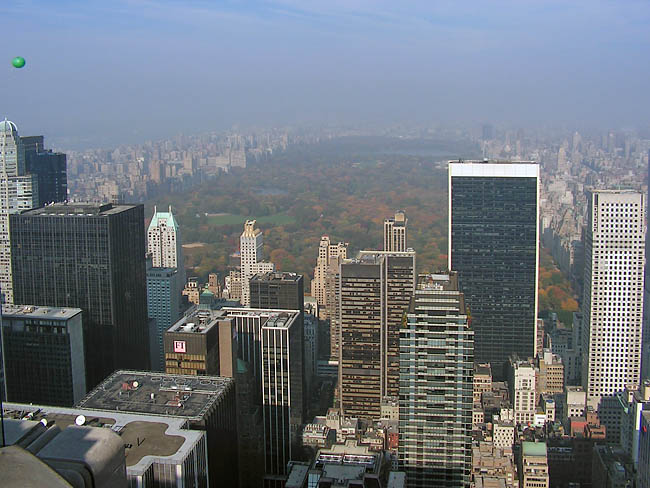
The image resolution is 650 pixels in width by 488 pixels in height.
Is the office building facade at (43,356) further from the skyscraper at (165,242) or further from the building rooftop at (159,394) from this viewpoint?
the skyscraper at (165,242)

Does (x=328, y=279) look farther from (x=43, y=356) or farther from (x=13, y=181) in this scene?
(x=43, y=356)

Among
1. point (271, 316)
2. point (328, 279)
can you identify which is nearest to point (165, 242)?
point (328, 279)

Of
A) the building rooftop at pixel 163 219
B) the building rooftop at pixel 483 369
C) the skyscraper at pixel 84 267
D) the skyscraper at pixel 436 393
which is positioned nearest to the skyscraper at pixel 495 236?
the building rooftop at pixel 483 369

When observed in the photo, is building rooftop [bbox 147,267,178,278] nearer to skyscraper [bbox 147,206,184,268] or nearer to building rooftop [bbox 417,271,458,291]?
skyscraper [bbox 147,206,184,268]

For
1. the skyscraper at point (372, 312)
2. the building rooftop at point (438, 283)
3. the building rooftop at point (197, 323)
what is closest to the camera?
the building rooftop at point (197, 323)

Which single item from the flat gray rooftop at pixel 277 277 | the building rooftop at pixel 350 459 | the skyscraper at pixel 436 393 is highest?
the flat gray rooftop at pixel 277 277

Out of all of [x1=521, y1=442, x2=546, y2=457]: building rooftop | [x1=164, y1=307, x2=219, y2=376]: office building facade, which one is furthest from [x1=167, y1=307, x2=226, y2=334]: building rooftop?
[x1=521, y1=442, x2=546, y2=457]: building rooftop

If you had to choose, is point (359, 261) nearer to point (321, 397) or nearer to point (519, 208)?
point (321, 397)
